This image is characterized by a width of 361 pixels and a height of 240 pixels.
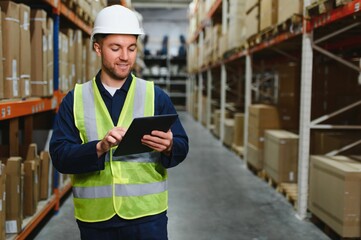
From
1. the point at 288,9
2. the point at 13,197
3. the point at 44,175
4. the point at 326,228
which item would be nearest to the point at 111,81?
the point at 13,197

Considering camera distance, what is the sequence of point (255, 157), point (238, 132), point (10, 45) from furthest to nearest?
point (238, 132) → point (255, 157) → point (10, 45)

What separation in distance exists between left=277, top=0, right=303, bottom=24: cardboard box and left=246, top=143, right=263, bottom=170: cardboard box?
2192mm

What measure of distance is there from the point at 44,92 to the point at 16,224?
1.31m

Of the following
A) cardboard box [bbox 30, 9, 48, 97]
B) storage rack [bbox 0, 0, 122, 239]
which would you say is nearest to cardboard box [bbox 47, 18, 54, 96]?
storage rack [bbox 0, 0, 122, 239]

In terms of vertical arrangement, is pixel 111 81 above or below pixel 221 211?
above

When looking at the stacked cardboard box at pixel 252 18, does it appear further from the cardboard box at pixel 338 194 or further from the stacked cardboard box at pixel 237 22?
the cardboard box at pixel 338 194

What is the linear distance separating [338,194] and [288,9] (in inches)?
87.1

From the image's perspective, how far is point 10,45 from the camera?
3.30 meters

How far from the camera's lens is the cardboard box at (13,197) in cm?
336

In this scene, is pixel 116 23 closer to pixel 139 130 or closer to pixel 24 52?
pixel 139 130

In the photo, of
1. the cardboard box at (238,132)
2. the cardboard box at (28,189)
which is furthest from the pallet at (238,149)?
the cardboard box at (28,189)

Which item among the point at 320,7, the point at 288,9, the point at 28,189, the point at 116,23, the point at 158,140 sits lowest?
the point at 28,189

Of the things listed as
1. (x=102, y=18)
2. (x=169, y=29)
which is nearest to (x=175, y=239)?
(x=102, y=18)

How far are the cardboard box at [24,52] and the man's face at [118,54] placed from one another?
1.81 meters
